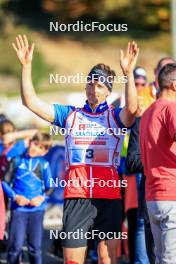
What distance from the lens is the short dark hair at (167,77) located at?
7.02m

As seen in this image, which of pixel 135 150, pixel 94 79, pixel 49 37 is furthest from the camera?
pixel 49 37

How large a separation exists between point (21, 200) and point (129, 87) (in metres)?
2.78

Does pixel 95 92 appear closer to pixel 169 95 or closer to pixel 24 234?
pixel 169 95

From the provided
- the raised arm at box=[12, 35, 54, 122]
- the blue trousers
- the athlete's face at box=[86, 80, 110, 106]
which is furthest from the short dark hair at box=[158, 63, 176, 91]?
the blue trousers

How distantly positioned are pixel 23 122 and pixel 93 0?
24.2 ft

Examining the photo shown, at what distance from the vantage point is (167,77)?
7027mm

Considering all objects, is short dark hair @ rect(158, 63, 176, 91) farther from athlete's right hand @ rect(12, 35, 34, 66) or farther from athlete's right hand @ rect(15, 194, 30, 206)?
athlete's right hand @ rect(15, 194, 30, 206)

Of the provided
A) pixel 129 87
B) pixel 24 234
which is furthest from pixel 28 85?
pixel 24 234

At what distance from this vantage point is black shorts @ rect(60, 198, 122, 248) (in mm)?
7172

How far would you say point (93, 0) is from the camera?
28.0m

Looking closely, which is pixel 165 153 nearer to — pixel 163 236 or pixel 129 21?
pixel 163 236

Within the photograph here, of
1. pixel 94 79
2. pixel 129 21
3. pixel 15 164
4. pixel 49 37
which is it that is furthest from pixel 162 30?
pixel 94 79

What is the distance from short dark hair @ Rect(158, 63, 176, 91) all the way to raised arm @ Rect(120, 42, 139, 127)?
0.23 m

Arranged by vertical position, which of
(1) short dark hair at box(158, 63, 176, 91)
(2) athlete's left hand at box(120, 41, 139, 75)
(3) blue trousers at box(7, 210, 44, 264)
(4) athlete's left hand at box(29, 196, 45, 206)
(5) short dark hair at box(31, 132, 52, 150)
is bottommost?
(3) blue trousers at box(7, 210, 44, 264)
